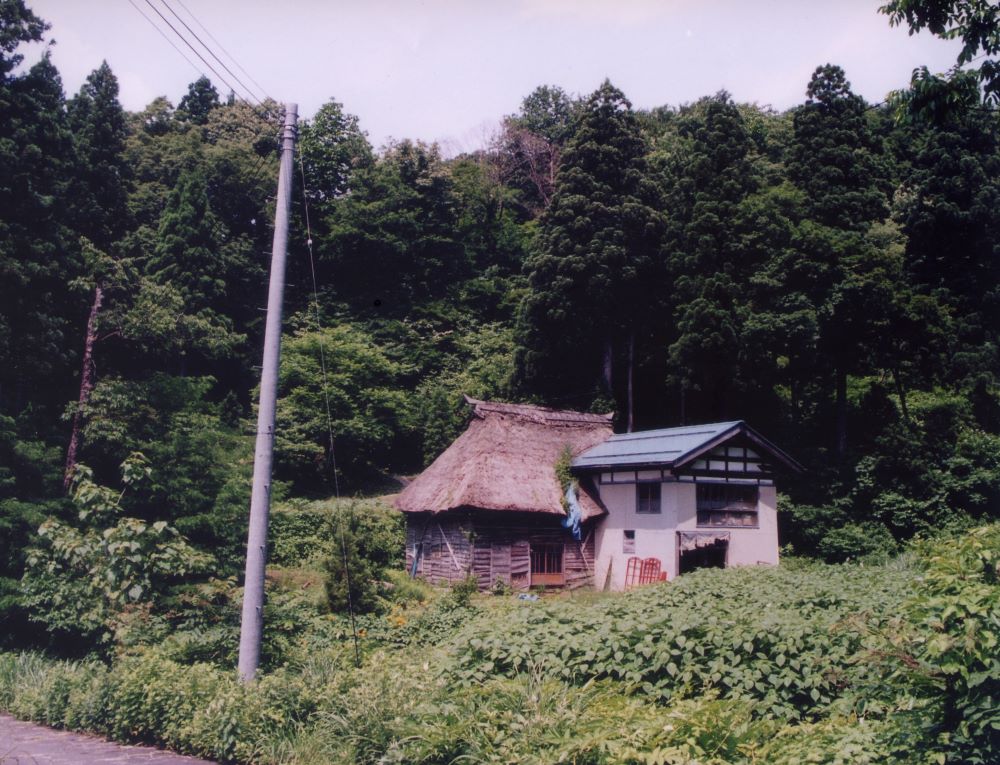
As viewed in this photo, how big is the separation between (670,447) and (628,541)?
314 centimetres

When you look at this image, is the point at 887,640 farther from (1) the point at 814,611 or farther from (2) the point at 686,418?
(2) the point at 686,418

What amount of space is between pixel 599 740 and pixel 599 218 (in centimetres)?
2603

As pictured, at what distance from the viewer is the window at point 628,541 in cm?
2228

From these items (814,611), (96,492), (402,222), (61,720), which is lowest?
(61,720)

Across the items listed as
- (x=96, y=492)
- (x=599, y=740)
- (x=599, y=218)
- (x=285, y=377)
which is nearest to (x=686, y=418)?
(x=599, y=218)

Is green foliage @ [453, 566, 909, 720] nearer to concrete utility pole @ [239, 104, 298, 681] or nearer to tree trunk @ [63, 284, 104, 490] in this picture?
concrete utility pole @ [239, 104, 298, 681]

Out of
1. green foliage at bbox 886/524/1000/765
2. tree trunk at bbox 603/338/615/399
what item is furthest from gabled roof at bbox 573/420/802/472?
green foliage at bbox 886/524/1000/765

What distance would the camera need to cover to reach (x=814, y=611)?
9.59 metres

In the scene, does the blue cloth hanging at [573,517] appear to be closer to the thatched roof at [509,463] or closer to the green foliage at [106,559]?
the thatched roof at [509,463]

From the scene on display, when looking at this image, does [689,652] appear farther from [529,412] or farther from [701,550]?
[529,412]

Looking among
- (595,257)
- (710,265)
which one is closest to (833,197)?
(710,265)

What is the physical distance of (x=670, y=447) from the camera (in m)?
22.1

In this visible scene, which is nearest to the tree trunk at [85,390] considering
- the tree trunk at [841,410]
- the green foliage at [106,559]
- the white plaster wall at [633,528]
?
the green foliage at [106,559]

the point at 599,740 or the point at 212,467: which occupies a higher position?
the point at 212,467
